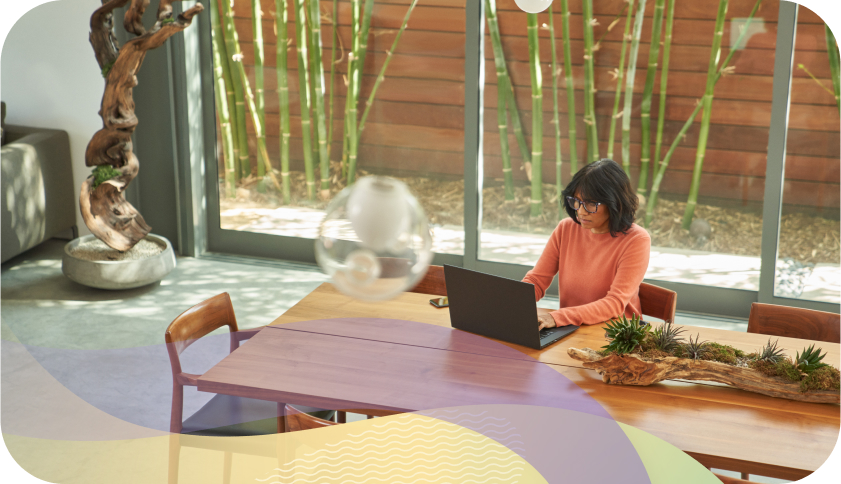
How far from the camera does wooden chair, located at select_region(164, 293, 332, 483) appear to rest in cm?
227

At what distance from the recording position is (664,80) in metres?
4.16

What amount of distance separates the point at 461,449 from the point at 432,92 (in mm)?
3079

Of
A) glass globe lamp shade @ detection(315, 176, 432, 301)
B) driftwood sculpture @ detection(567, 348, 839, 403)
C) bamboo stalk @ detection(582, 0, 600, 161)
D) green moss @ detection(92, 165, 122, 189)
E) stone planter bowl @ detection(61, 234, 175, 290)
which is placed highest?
Answer: bamboo stalk @ detection(582, 0, 600, 161)

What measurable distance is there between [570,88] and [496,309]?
237cm

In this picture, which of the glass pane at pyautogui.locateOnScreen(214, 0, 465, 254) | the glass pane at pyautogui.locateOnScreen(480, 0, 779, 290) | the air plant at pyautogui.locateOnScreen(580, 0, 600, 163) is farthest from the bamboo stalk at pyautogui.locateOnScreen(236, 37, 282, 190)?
the air plant at pyautogui.locateOnScreen(580, 0, 600, 163)

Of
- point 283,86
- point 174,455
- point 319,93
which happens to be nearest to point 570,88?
point 319,93

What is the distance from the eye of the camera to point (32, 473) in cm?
269

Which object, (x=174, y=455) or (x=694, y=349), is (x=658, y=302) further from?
(x=174, y=455)

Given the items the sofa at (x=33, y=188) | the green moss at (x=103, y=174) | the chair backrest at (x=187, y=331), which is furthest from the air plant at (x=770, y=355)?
the sofa at (x=33, y=188)

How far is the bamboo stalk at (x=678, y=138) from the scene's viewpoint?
3.96 m

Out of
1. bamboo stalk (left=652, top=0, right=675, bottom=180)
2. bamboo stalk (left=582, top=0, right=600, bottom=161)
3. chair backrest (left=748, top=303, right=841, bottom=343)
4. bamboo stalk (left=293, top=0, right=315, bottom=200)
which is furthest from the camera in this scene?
bamboo stalk (left=293, top=0, right=315, bottom=200)

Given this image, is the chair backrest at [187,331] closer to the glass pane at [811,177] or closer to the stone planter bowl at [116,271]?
the stone planter bowl at [116,271]

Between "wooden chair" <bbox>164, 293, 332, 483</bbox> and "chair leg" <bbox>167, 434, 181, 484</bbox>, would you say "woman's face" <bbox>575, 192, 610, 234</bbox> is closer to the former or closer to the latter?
"wooden chair" <bbox>164, 293, 332, 483</bbox>
